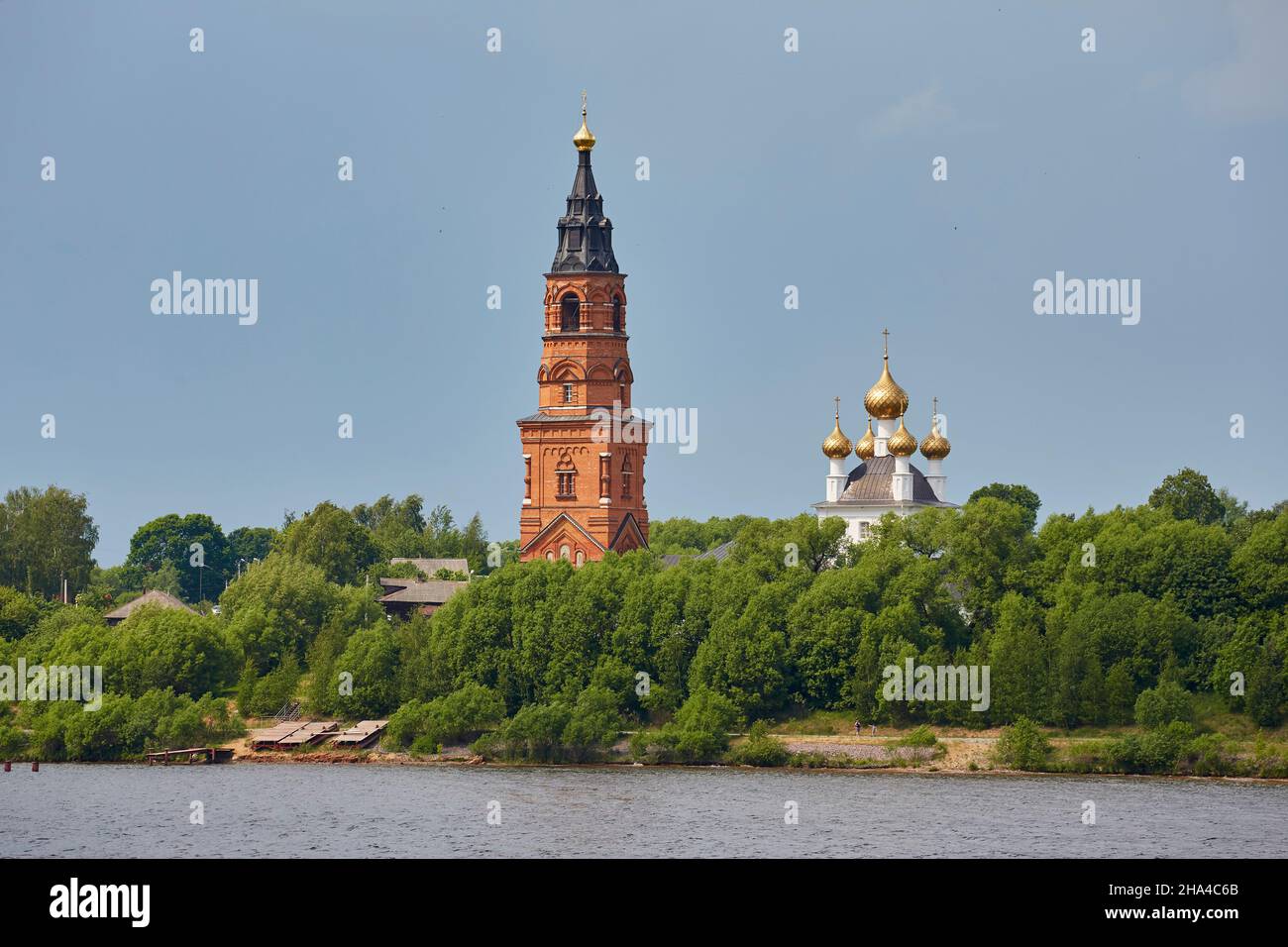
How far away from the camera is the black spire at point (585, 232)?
83.9 meters

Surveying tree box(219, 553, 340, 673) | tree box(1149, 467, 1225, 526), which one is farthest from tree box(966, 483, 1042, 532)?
tree box(219, 553, 340, 673)

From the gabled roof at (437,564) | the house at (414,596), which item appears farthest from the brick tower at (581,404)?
the gabled roof at (437,564)

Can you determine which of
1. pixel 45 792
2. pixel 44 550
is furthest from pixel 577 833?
pixel 44 550

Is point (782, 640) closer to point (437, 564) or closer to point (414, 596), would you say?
point (414, 596)

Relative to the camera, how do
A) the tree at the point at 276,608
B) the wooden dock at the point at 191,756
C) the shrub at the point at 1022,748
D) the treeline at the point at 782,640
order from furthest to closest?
the tree at the point at 276,608 < the wooden dock at the point at 191,756 < the treeline at the point at 782,640 < the shrub at the point at 1022,748

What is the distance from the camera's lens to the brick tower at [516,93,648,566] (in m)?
83.6

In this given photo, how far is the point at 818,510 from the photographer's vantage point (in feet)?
286

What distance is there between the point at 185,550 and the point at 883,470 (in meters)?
44.8

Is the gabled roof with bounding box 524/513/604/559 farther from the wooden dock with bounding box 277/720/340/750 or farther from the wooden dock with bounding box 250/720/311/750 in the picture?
the wooden dock with bounding box 250/720/311/750

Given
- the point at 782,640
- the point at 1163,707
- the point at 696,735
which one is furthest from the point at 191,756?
the point at 1163,707

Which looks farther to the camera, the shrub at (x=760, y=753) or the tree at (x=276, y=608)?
the tree at (x=276, y=608)

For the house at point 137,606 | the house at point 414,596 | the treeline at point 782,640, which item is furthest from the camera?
the house at point 414,596

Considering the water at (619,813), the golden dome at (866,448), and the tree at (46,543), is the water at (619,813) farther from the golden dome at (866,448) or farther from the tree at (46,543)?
the tree at (46,543)

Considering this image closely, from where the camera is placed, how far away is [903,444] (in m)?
86.2
